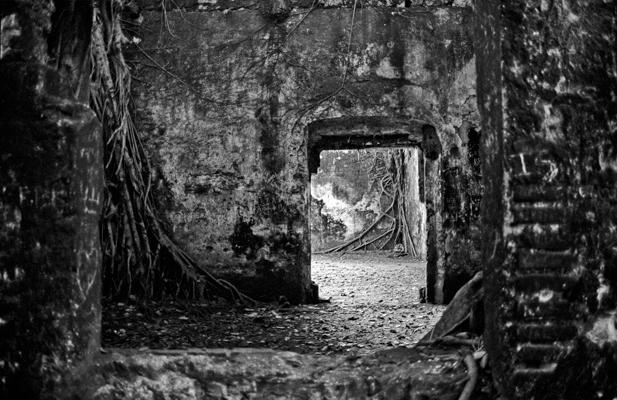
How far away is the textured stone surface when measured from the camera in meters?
1.59

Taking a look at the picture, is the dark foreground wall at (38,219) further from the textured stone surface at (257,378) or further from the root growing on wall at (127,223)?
the root growing on wall at (127,223)

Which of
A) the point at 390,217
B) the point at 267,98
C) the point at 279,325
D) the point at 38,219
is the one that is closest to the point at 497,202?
the point at 38,219

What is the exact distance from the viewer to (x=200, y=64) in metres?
4.66

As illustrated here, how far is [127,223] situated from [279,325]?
1.55 meters

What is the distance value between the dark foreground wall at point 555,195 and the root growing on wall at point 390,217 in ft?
31.6

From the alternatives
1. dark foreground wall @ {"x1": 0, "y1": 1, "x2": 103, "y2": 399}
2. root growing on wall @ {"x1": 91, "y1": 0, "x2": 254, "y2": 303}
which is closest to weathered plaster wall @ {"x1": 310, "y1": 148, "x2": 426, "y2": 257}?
root growing on wall @ {"x1": 91, "y1": 0, "x2": 254, "y2": 303}

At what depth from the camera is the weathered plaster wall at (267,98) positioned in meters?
4.62

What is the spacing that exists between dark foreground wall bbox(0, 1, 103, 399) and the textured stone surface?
12 centimetres

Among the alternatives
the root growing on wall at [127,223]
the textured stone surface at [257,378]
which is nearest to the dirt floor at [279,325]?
the root growing on wall at [127,223]

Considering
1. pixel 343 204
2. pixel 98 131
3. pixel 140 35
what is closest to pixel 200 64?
pixel 140 35

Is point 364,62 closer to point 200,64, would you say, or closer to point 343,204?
point 200,64

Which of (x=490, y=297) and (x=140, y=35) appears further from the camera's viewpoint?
(x=140, y=35)

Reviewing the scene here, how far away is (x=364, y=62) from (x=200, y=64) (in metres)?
1.45

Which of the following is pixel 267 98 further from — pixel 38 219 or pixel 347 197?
pixel 347 197
